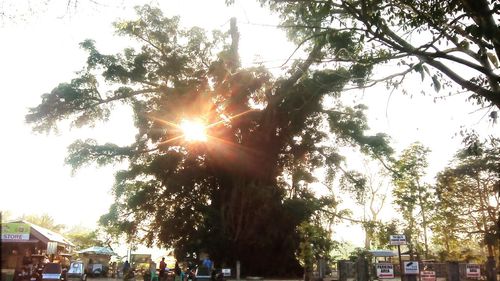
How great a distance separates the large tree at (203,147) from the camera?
2716cm

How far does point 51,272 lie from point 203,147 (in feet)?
42.9

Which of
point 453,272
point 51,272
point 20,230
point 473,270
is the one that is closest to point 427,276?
point 453,272

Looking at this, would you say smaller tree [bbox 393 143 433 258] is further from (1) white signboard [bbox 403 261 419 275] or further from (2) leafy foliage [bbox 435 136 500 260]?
(1) white signboard [bbox 403 261 419 275]

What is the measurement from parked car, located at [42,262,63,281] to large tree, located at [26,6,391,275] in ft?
34.7

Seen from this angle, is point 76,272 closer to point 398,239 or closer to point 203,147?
point 203,147

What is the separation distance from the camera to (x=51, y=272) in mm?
17141

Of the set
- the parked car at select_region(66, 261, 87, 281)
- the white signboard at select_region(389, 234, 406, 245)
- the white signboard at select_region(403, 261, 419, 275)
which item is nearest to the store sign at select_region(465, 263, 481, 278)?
the white signboard at select_region(403, 261, 419, 275)

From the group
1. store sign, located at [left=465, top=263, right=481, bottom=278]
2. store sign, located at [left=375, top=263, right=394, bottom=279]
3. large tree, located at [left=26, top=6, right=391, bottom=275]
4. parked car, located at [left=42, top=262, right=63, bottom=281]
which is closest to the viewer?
store sign, located at [left=375, top=263, right=394, bottom=279]

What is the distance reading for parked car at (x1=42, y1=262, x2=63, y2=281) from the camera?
668 inches

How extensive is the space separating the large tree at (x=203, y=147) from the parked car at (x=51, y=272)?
34.7 feet

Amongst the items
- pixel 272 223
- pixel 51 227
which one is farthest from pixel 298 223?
pixel 51 227

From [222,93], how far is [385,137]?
11.2 metres

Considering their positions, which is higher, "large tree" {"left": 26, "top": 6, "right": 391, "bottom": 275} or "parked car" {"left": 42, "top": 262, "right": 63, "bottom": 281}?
"large tree" {"left": 26, "top": 6, "right": 391, "bottom": 275}

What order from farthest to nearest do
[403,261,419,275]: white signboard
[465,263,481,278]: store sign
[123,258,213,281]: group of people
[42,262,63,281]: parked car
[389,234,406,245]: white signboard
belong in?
[123,258,213,281]: group of people
[465,263,481,278]: store sign
[42,262,63,281]: parked car
[403,261,419,275]: white signboard
[389,234,406,245]: white signboard
